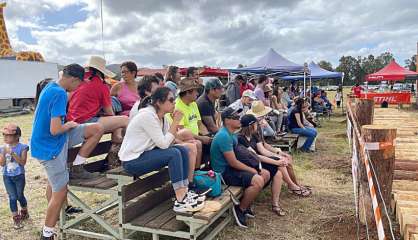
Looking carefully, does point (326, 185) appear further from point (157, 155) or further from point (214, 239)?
→ point (157, 155)

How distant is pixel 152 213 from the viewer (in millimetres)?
3766

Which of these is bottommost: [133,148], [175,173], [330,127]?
[330,127]

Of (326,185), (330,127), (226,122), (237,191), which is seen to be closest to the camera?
(237,191)

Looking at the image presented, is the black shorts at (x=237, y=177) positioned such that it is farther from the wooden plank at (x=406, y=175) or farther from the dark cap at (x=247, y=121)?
the wooden plank at (x=406, y=175)

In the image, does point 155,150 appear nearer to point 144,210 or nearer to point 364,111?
point 144,210

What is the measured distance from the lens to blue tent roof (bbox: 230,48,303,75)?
14.2 m

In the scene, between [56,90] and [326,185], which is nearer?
[56,90]

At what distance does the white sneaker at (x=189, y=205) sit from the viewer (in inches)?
134

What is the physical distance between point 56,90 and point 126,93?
5.69 ft

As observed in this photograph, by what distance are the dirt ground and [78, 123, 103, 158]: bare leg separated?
1.14 meters

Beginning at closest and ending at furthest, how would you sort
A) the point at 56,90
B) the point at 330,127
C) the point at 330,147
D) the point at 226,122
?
the point at 56,90
the point at 226,122
the point at 330,147
the point at 330,127

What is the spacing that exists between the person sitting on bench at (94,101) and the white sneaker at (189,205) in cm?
135

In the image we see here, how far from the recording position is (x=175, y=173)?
353 centimetres

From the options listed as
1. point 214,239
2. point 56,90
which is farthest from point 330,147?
point 56,90
